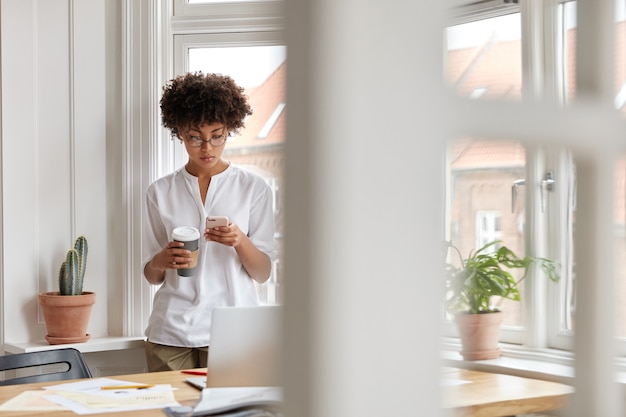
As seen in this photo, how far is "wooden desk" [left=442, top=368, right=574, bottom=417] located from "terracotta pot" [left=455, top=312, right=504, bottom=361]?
0.01m

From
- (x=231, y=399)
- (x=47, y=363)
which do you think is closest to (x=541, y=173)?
(x=231, y=399)

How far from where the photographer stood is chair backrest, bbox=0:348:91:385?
7.95 ft

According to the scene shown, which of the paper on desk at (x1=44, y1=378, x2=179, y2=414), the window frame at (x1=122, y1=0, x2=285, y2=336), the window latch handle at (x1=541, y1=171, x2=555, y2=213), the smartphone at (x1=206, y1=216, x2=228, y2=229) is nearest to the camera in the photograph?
the window latch handle at (x1=541, y1=171, x2=555, y2=213)

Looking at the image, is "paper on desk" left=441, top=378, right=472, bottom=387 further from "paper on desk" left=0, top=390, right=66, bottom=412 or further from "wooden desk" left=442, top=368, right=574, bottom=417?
"paper on desk" left=0, top=390, right=66, bottom=412

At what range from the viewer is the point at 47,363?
2457 millimetres

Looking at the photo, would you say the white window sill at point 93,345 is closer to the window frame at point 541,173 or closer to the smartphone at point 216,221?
the smartphone at point 216,221

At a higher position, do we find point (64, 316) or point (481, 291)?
point (481, 291)

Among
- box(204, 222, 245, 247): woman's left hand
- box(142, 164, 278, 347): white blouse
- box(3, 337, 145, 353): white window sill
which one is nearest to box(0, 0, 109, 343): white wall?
box(3, 337, 145, 353): white window sill

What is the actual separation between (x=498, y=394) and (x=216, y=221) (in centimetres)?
260

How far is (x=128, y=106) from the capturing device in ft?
11.3

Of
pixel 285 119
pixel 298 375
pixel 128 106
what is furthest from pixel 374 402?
pixel 128 106

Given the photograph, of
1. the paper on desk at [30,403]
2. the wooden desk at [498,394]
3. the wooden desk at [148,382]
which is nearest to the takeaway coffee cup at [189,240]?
the wooden desk at [148,382]

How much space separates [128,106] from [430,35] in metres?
3.15

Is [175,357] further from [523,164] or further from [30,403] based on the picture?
[523,164]
